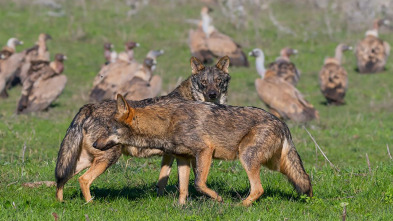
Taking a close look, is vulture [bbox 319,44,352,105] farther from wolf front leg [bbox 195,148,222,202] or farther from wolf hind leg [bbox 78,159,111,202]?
wolf hind leg [bbox 78,159,111,202]

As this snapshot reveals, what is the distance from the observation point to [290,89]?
766 inches

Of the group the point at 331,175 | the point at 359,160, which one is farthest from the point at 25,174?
the point at 359,160

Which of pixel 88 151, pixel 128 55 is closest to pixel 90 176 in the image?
pixel 88 151

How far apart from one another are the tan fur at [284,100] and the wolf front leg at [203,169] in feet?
35.6

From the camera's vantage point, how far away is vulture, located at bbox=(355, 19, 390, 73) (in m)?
25.8

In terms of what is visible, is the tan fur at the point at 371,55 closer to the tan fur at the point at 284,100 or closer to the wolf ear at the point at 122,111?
the tan fur at the point at 284,100

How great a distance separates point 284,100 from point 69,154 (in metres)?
11.9

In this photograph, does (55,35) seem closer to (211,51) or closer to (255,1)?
(211,51)

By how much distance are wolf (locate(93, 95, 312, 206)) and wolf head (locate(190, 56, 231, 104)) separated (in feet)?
7.69

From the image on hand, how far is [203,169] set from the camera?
302 inches

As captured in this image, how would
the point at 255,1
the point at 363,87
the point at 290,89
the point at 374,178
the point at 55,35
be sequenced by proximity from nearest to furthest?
1. the point at 374,178
2. the point at 290,89
3. the point at 363,87
4. the point at 55,35
5. the point at 255,1

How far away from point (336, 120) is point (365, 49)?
373 inches

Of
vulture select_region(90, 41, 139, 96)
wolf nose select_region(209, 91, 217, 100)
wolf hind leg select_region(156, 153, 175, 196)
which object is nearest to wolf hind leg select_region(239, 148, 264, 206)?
wolf hind leg select_region(156, 153, 175, 196)

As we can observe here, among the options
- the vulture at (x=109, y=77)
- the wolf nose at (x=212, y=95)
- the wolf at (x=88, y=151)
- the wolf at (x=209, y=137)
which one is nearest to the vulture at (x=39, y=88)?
the vulture at (x=109, y=77)
